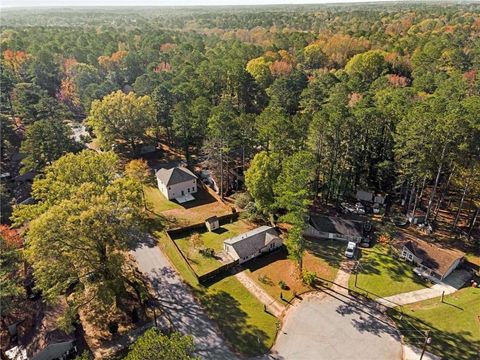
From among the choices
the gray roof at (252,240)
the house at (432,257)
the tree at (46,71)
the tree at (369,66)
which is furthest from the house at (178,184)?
the tree at (46,71)

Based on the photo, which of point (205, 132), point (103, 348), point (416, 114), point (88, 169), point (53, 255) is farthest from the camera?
point (205, 132)

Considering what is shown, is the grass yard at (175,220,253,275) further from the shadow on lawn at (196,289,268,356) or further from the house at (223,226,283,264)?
the shadow on lawn at (196,289,268,356)

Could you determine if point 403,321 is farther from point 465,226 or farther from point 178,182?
point 178,182

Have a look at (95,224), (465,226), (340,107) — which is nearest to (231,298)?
(95,224)

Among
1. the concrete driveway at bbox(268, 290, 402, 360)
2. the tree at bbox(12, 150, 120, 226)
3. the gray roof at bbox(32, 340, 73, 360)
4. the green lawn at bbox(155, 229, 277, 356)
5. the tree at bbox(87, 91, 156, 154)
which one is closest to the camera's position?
the gray roof at bbox(32, 340, 73, 360)

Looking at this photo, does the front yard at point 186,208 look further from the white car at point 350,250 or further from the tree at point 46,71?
the tree at point 46,71

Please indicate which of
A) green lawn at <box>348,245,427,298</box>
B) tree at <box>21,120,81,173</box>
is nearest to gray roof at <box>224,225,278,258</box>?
green lawn at <box>348,245,427,298</box>

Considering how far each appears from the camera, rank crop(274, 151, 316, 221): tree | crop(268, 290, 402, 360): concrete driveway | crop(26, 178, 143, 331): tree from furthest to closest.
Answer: crop(274, 151, 316, 221): tree → crop(268, 290, 402, 360): concrete driveway → crop(26, 178, 143, 331): tree
